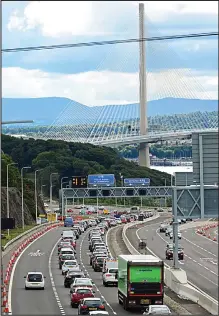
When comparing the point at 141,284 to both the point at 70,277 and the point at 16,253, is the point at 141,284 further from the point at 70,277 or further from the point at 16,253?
the point at 16,253

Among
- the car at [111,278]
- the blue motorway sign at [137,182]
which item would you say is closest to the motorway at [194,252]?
the car at [111,278]

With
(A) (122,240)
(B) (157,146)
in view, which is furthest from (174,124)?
(A) (122,240)

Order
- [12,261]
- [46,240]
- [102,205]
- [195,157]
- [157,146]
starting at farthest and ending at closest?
[157,146] → [102,205] → [46,240] → [12,261] → [195,157]

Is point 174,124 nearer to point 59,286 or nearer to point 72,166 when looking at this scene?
point 72,166

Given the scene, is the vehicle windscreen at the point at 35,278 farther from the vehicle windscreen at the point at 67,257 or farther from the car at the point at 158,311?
the car at the point at 158,311

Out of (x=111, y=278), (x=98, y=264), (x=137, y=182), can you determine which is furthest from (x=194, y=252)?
(x=137, y=182)

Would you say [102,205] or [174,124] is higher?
[174,124]
